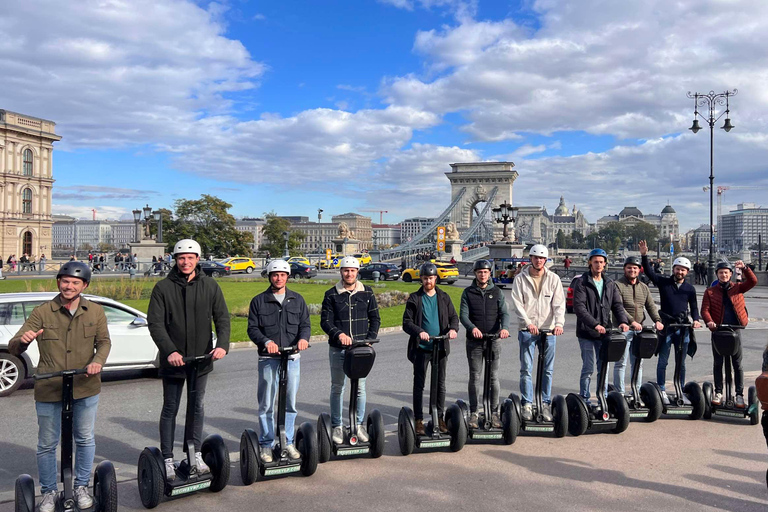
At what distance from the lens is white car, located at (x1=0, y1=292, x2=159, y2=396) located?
793 centimetres

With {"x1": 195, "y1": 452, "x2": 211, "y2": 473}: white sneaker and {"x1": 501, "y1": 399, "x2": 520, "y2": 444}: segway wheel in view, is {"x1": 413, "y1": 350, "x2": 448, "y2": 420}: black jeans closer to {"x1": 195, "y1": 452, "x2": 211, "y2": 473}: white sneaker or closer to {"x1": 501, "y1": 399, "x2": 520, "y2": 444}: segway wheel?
{"x1": 501, "y1": 399, "x2": 520, "y2": 444}: segway wheel

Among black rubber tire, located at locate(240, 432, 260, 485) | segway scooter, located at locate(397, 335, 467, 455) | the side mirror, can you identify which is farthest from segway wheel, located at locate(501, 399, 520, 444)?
the side mirror

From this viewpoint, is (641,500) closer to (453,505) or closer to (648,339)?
(453,505)

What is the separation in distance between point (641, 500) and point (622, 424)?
63.6 inches

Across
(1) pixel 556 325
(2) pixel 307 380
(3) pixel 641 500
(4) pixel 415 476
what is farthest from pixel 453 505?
(2) pixel 307 380

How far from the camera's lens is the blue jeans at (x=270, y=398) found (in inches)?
198

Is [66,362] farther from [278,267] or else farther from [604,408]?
[604,408]

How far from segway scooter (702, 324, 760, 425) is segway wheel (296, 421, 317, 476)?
450 centimetres

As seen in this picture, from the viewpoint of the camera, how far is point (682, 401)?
665 centimetres

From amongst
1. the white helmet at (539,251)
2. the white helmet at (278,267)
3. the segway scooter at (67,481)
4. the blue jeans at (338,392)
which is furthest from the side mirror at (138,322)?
the white helmet at (539,251)

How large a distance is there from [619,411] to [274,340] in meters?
3.63

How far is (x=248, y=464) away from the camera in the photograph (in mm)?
4762

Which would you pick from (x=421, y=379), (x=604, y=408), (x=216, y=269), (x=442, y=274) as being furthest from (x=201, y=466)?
(x=216, y=269)

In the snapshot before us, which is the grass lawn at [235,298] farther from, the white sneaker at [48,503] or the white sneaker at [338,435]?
the white sneaker at [48,503]
